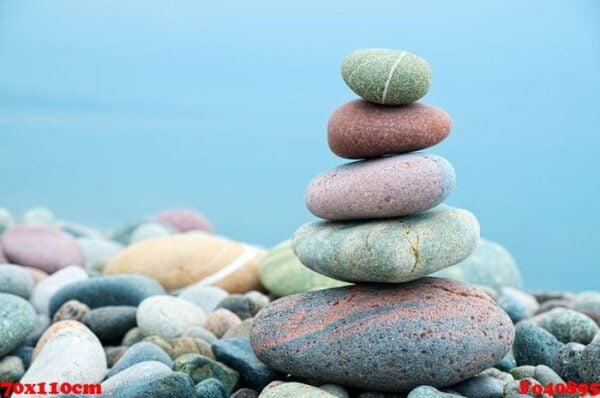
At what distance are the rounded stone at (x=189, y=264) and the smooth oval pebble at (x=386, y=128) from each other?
4.95m

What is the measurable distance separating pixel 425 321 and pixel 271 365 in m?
1.31

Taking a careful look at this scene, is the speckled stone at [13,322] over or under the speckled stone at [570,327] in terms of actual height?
over

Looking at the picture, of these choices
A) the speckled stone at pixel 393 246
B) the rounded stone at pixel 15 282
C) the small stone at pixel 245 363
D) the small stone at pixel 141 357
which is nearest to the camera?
the speckled stone at pixel 393 246

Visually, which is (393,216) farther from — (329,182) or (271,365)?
(271,365)

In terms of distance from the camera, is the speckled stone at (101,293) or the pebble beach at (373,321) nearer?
the pebble beach at (373,321)

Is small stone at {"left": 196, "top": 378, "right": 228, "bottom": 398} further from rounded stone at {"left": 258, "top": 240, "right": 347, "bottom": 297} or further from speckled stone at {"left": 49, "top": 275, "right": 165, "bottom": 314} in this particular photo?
rounded stone at {"left": 258, "top": 240, "right": 347, "bottom": 297}

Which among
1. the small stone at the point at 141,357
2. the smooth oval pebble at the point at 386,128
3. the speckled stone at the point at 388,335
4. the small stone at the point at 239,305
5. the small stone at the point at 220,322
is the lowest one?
the small stone at the point at 239,305

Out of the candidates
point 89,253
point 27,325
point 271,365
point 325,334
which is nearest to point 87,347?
point 27,325

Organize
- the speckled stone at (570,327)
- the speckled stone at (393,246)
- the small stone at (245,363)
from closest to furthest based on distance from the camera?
the speckled stone at (393,246) < the small stone at (245,363) < the speckled stone at (570,327)

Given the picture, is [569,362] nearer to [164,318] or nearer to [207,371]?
[207,371]

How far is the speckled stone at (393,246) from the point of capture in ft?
17.8

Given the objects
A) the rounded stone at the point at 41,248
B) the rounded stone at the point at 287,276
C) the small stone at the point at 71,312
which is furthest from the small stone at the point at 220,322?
the rounded stone at the point at 41,248

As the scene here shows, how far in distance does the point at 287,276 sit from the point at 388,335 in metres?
4.51

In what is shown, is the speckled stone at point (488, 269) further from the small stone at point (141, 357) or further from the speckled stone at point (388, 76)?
the speckled stone at point (388, 76)
